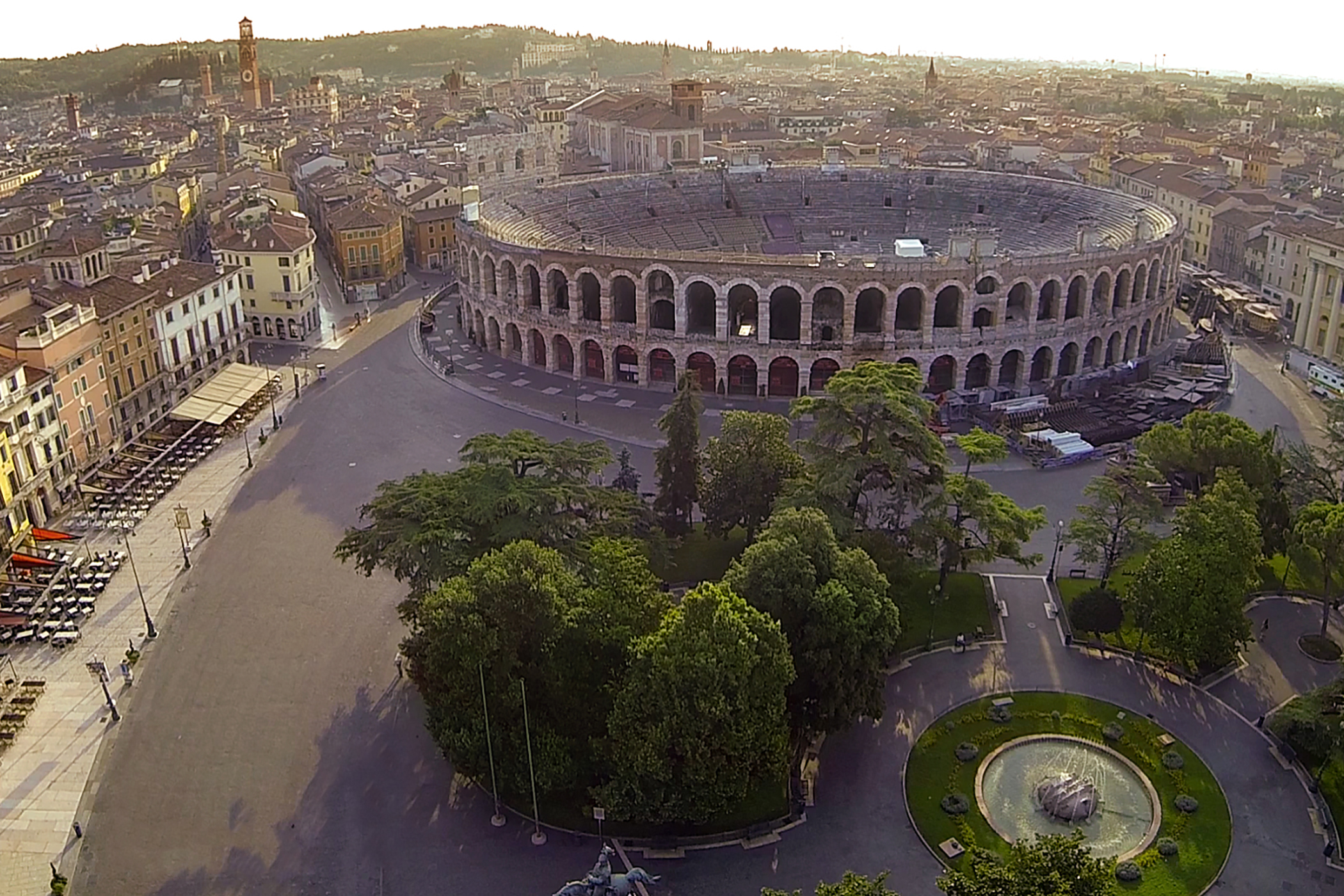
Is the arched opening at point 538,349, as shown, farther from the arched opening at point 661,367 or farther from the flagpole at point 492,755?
the flagpole at point 492,755

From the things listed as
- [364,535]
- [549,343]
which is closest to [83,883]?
[364,535]

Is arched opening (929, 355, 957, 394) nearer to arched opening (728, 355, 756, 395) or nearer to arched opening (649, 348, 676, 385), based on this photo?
arched opening (728, 355, 756, 395)

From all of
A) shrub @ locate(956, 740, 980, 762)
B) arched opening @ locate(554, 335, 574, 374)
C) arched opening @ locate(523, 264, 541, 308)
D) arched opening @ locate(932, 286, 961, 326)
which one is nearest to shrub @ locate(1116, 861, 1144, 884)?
shrub @ locate(956, 740, 980, 762)

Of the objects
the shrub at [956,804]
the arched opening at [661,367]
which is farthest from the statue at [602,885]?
the arched opening at [661,367]

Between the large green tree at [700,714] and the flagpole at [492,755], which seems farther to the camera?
the flagpole at [492,755]

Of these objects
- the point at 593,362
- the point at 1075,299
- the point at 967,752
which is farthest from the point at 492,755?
the point at 1075,299

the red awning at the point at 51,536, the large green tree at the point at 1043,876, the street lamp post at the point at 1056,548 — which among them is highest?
the large green tree at the point at 1043,876
